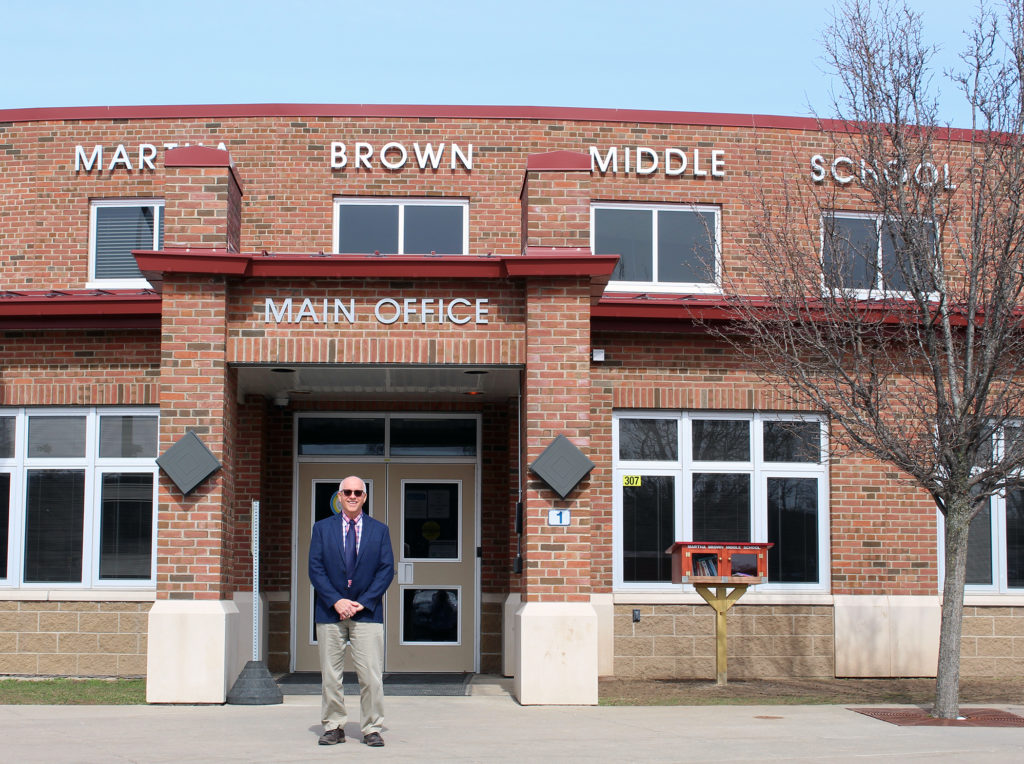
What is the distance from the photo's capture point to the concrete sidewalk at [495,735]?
815 cm

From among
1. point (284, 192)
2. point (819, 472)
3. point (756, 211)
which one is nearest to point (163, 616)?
point (284, 192)

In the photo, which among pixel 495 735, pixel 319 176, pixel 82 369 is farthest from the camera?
pixel 319 176

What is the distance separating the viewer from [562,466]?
439 inches

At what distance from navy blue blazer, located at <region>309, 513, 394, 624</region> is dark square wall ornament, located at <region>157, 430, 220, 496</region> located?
2518 millimetres

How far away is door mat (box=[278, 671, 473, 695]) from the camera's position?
12.0 m

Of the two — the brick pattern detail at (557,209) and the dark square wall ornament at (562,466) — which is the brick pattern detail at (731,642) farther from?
the brick pattern detail at (557,209)

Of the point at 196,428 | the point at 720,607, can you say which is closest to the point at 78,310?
the point at 196,428

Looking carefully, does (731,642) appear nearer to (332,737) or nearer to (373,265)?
(373,265)

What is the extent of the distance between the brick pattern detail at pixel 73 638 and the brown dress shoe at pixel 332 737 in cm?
533

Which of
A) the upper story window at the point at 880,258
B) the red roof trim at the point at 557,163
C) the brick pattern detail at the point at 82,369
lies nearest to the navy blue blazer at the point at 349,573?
the red roof trim at the point at 557,163

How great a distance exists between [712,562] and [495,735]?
13.5 ft

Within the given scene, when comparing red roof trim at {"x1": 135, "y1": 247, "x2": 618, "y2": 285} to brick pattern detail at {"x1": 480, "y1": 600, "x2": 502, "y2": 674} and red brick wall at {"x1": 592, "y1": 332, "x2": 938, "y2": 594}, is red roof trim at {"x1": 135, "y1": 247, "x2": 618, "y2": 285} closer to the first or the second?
red brick wall at {"x1": 592, "y1": 332, "x2": 938, "y2": 594}

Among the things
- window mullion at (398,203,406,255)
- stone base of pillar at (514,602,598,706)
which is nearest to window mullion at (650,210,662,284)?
window mullion at (398,203,406,255)

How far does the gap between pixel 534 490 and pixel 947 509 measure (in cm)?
355
